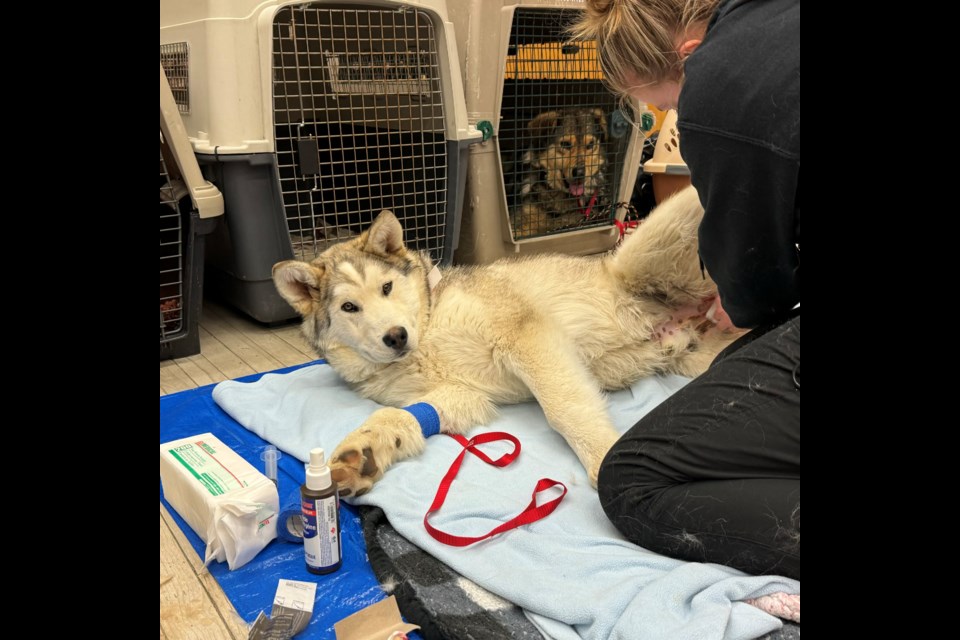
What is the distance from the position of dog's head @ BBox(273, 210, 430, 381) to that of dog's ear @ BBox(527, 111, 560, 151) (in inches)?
73.2

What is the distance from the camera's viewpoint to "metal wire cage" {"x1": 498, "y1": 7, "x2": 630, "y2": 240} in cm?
406

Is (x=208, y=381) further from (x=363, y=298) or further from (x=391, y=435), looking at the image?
(x=391, y=435)

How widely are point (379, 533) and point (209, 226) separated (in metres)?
1.96

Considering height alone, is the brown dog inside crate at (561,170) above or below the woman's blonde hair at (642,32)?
below

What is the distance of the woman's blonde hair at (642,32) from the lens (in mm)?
1734

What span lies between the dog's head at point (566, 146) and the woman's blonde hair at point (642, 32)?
2.34m

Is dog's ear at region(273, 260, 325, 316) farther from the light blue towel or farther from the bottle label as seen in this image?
the bottle label

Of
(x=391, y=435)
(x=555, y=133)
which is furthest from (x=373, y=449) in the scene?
(x=555, y=133)

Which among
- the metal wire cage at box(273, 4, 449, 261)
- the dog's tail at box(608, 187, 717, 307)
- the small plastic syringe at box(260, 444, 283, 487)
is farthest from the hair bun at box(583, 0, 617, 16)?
the metal wire cage at box(273, 4, 449, 261)

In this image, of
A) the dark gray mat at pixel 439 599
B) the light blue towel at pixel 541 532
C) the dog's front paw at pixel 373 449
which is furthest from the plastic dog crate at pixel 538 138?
the dark gray mat at pixel 439 599

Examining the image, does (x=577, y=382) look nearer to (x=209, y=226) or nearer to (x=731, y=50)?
(x=731, y=50)

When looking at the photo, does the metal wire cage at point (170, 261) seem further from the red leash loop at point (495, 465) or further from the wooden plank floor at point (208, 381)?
the red leash loop at point (495, 465)

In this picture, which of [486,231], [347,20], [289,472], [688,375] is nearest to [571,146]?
[486,231]

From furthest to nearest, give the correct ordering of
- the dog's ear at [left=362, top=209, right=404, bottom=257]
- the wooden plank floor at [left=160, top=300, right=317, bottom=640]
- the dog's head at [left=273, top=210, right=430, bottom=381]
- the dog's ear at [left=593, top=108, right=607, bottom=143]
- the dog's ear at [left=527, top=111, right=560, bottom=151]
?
the dog's ear at [left=593, top=108, right=607, bottom=143] < the dog's ear at [left=527, top=111, right=560, bottom=151] < the dog's ear at [left=362, top=209, right=404, bottom=257] < the dog's head at [left=273, top=210, right=430, bottom=381] < the wooden plank floor at [left=160, top=300, right=317, bottom=640]
